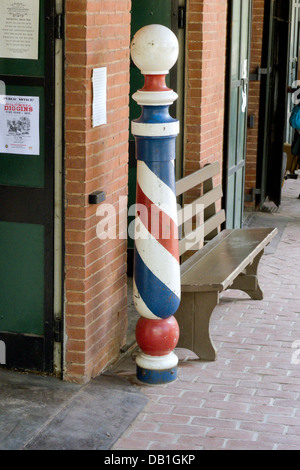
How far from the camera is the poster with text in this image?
4909 millimetres

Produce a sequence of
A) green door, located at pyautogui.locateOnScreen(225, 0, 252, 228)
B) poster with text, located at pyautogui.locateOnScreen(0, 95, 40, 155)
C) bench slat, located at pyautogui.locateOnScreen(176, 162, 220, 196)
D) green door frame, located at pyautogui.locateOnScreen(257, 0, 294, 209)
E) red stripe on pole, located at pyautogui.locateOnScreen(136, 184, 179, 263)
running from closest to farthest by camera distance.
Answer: poster with text, located at pyautogui.locateOnScreen(0, 95, 40, 155) < red stripe on pole, located at pyautogui.locateOnScreen(136, 184, 179, 263) < bench slat, located at pyautogui.locateOnScreen(176, 162, 220, 196) < green door, located at pyautogui.locateOnScreen(225, 0, 252, 228) < green door frame, located at pyautogui.locateOnScreen(257, 0, 294, 209)

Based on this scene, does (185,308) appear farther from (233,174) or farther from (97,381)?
(233,174)

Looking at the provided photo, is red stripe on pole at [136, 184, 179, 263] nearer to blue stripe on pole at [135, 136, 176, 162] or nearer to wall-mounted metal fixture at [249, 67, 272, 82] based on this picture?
blue stripe on pole at [135, 136, 176, 162]

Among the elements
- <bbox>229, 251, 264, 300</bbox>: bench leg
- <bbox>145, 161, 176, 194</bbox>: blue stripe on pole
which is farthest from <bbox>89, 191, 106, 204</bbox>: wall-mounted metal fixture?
<bbox>229, 251, 264, 300</bbox>: bench leg

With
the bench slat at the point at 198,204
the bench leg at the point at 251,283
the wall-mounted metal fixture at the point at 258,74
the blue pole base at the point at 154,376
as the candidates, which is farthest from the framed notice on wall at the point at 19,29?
the wall-mounted metal fixture at the point at 258,74

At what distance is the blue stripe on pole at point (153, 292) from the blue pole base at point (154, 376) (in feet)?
1.13

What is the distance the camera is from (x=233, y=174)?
8.16 m

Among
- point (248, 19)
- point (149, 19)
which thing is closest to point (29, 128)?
point (149, 19)

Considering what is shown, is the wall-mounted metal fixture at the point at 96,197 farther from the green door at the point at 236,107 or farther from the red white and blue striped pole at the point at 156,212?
the green door at the point at 236,107

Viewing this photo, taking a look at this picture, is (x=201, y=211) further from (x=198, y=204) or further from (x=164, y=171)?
(x=164, y=171)

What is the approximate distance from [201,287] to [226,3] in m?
A: 3.05

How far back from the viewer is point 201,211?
6660 mm

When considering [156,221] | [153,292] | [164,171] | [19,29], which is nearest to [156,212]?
[156,221]
